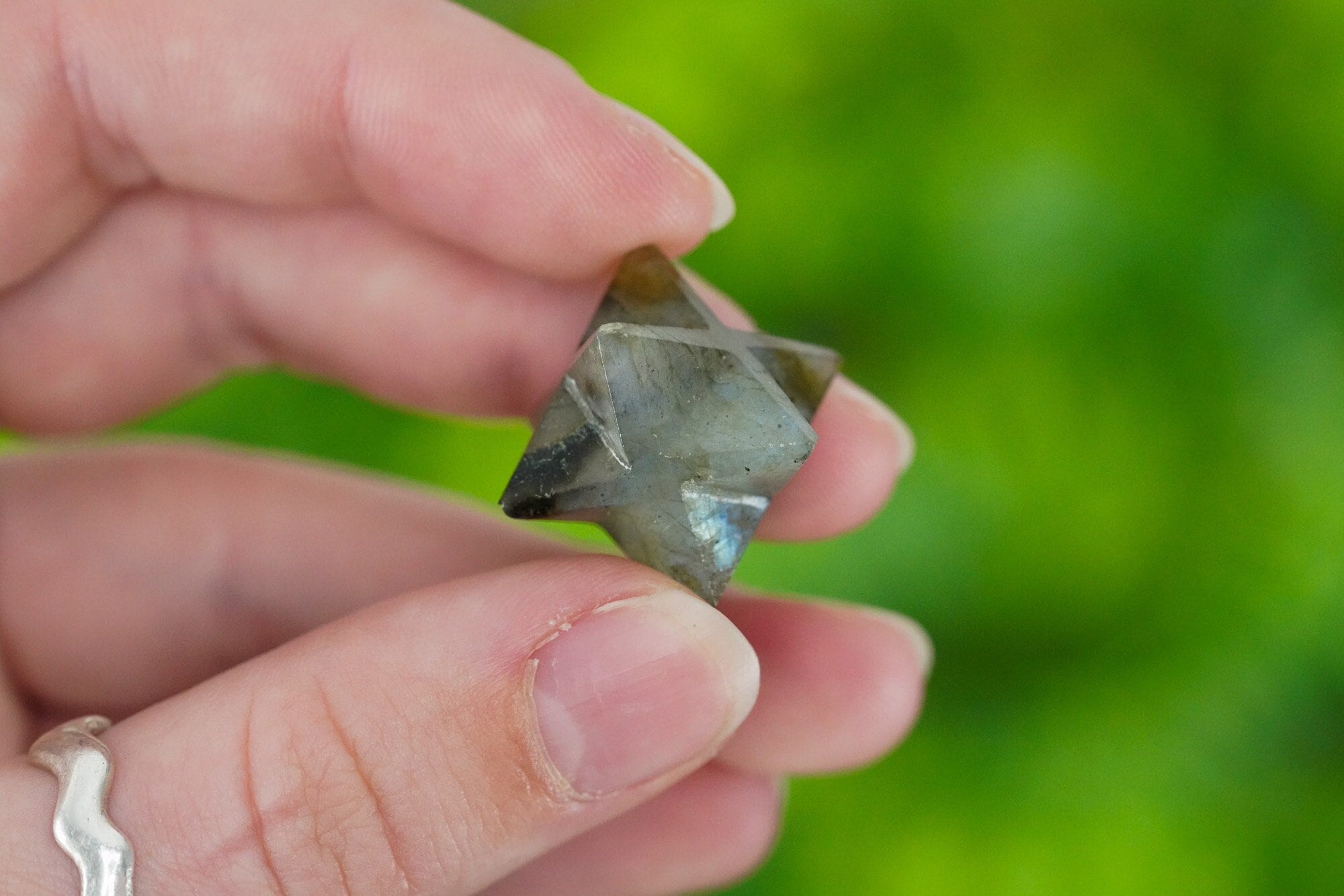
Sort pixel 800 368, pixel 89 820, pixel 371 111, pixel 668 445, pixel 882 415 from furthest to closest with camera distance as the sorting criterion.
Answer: pixel 882 415
pixel 371 111
pixel 800 368
pixel 668 445
pixel 89 820

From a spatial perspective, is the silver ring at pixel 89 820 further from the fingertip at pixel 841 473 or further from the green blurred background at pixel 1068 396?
the green blurred background at pixel 1068 396

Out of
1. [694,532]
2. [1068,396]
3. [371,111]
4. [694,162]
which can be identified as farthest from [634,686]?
[1068,396]

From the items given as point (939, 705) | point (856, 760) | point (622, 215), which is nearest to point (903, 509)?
point (939, 705)

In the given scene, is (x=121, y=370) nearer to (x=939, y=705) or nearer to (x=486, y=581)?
(x=486, y=581)

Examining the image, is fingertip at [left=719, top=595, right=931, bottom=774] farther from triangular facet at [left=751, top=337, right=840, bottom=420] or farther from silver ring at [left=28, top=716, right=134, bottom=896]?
silver ring at [left=28, top=716, right=134, bottom=896]

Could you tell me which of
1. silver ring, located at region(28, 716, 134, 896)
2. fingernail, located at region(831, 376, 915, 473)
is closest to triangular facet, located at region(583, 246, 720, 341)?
fingernail, located at region(831, 376, 915, 473)

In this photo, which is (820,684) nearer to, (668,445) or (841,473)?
(841,473)

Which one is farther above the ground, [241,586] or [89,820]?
[89,820]
